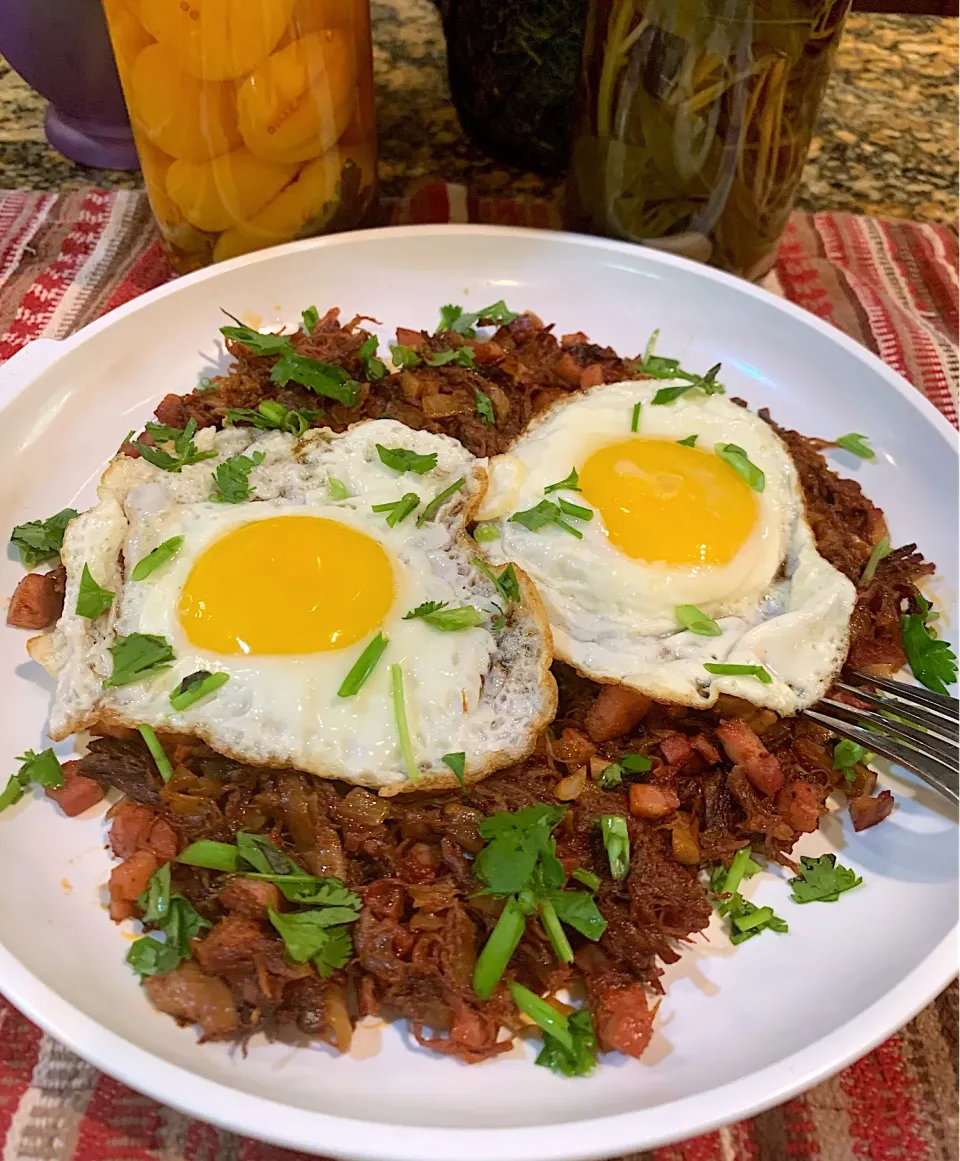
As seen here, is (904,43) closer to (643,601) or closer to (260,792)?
(643,601)

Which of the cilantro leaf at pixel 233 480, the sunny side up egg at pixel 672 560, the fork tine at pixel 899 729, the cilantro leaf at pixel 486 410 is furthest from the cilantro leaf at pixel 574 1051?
the cilantro leaf at pixel 486 410

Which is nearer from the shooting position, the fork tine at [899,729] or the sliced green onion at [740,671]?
the fork tine at [899,729]

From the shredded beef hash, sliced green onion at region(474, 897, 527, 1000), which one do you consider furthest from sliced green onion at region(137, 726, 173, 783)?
sliced green onion at region(474, 897, 527, 1000)

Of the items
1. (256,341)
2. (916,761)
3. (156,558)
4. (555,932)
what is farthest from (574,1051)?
(256,341)

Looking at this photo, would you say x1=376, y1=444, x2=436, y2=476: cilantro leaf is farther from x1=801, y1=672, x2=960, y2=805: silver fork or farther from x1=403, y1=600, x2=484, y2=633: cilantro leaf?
x1=801, y1=672, x2=960, y2=805: silver fork

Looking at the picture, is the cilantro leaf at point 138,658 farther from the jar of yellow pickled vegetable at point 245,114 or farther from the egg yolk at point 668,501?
the jar of yellow pickled vegetable at point 245,114

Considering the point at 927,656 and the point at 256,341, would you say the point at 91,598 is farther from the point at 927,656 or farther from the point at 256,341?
the point at 927,656

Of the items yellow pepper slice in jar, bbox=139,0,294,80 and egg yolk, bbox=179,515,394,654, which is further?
yellow pepper slice in jar, bbox=139,0,294,80
